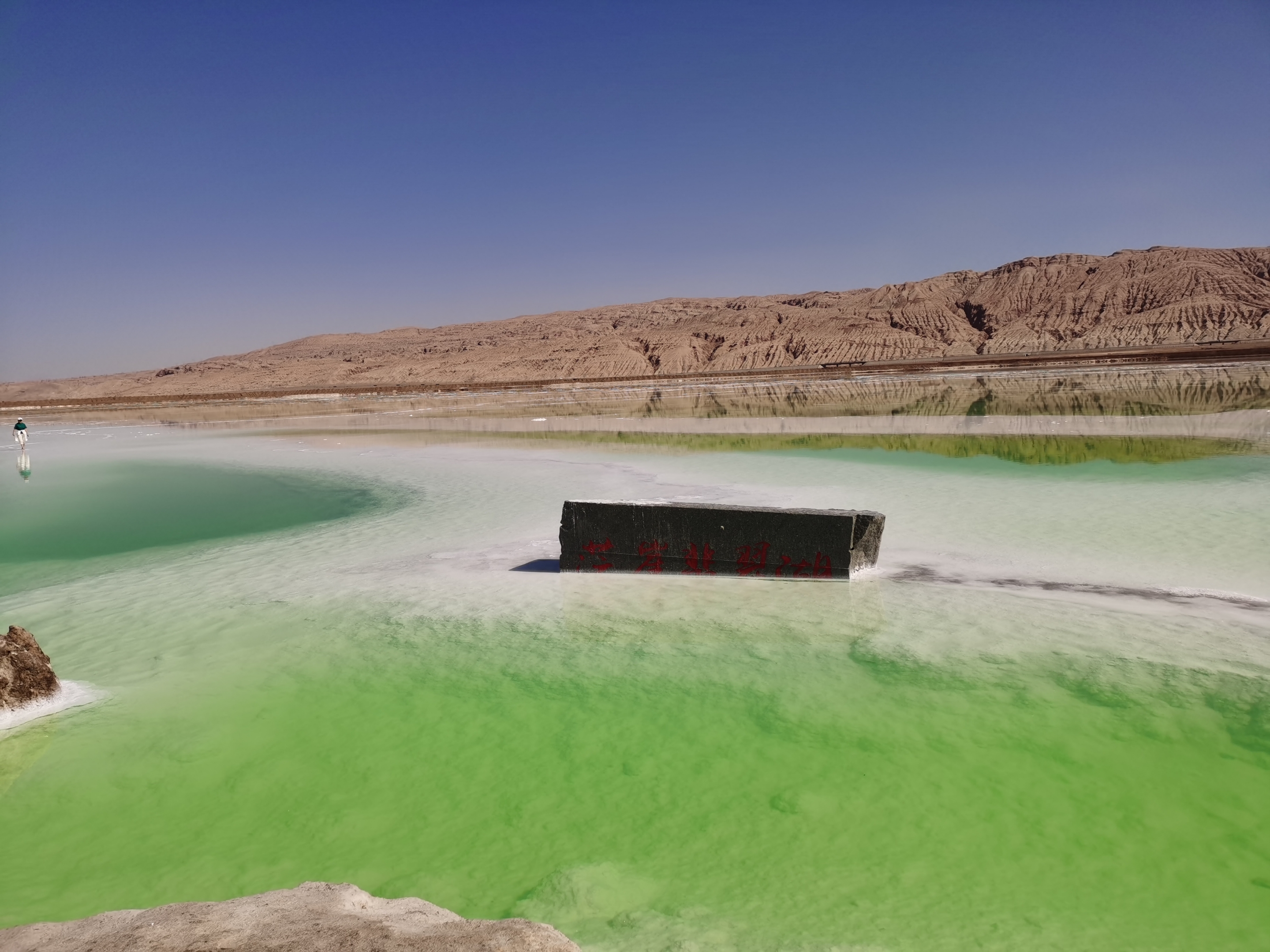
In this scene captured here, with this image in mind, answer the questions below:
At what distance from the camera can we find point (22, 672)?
5.20 meters

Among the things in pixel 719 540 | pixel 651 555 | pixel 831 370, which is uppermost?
pixel 831 370

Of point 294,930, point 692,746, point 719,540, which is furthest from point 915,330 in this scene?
point 294,930

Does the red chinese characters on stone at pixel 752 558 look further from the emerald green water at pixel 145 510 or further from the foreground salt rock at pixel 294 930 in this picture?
the emerald green water at pixel 145 510

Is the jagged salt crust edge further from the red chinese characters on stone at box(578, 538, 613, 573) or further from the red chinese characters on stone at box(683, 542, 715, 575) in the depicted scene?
the red chinese characters on stone at box(683, 542, 715, 575)

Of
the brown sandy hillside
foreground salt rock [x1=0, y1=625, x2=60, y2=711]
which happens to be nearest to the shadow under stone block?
foreground salt rock [x1=0, y1=625, x2=60, y2=711]

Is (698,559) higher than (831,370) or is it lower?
lower

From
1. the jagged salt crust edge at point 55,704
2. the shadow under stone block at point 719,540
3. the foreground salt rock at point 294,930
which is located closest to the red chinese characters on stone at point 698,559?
the shadow under stone block at point 719,540

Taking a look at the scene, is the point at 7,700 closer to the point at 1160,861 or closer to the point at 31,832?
the point at 31,832

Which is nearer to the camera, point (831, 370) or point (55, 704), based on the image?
point (55, 704)

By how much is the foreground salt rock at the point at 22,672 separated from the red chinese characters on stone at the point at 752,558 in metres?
5.49

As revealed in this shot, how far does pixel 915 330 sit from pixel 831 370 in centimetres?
4438

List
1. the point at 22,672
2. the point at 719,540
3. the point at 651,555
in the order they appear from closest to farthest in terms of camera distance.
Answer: the point at 22,672 < the point at 719,540 < the point at 651,555

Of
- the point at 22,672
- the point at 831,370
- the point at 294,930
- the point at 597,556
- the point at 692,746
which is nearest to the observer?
the point at 294,930

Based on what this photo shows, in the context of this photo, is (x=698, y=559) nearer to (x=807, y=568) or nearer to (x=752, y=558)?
(x=752, y=558)
